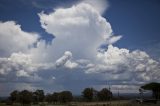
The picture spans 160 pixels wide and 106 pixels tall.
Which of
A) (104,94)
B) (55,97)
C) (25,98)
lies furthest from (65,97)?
(25,98)

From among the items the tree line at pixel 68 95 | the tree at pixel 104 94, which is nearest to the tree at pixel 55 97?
the tree line at pixel 68 95

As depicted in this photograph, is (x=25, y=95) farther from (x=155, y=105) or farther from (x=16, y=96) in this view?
(x=155, y=105)

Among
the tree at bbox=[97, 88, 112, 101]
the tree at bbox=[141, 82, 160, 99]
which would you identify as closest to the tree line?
the tree at bbox=[97, 88, 112, 101]

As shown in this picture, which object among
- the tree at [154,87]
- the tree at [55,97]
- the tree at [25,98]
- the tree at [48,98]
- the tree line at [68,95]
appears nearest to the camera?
the tree at [154,87]

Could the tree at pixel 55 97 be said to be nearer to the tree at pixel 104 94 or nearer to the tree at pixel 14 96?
the tree at pixel 14 96

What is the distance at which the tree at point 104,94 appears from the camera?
16488 centimetres

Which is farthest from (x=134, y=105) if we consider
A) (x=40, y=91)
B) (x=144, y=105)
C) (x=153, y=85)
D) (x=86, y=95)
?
(x=40, y=91)

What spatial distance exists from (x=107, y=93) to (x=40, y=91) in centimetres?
4381

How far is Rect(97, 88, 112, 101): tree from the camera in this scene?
16488 cm

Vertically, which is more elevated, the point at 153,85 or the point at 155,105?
the point at 153,85

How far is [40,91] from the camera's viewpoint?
182 meters

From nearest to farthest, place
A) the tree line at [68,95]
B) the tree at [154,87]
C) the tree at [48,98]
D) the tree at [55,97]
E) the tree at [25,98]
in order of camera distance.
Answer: the tree at [154,87] < the tree at [25,98] < the tree line at [68,95] < the tree at [55,97] < the tree at [48,98]

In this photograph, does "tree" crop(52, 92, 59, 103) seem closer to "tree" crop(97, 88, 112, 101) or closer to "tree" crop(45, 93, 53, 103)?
"tree" crop(45, 93, 53, 103)

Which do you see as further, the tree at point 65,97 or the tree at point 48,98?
the tree at point 48,98
